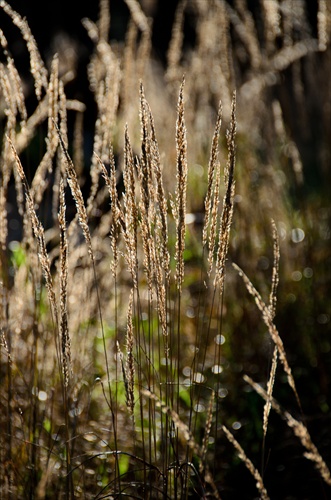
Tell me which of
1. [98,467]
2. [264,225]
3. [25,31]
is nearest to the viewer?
[25,31]

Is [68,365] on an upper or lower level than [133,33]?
lower

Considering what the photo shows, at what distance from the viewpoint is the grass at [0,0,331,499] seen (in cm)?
125

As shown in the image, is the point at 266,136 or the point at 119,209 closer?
the point at 119,209

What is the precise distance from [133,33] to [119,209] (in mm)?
1196

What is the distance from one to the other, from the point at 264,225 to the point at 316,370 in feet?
2.18

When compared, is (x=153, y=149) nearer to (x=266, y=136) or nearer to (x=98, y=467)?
(x=98, y=467)

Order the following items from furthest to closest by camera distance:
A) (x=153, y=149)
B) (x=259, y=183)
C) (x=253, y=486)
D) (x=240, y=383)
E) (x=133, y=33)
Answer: (x=259, y=183) < (x=240, y=383) < (x=133, y=33) < (x=253, y=486) < (x=153, y=149)

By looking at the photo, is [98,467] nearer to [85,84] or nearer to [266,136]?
[266,136]

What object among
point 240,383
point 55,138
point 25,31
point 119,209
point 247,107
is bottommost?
point 240,383

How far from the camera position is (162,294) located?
123 cm

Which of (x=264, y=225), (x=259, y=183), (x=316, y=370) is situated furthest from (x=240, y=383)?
(x=259, y=183)

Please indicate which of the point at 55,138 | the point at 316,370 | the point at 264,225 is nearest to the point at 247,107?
the point at 264,225

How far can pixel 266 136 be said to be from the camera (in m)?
2.83

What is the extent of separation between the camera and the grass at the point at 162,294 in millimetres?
1249
